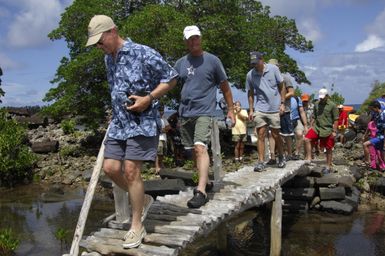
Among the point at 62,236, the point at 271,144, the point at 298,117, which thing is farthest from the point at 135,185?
the point at 298,117

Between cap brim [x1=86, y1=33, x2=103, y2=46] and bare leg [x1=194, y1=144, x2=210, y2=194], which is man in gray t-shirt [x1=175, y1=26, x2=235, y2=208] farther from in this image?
cap brim [x1=86, y1=33, x2=103, y2=46]

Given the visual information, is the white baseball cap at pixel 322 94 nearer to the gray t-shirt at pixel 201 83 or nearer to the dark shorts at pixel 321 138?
the dark shorts at pixel 321 138

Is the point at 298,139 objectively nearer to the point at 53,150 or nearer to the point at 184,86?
the point at 184,86

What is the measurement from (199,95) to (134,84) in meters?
1.85

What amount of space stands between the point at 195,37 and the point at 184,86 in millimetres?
687

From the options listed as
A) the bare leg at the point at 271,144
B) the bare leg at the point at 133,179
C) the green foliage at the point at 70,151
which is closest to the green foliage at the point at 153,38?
the green foliage at the point at 70,151

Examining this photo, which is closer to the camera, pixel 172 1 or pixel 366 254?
pixel 366 254

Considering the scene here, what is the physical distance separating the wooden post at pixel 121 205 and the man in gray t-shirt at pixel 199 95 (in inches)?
40.9

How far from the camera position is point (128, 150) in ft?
15.6

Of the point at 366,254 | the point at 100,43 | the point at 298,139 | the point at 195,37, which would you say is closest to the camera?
the point at 100,43

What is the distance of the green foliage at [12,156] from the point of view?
1623 cm

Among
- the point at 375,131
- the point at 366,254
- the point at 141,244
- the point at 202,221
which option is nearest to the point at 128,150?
the point at 141,244

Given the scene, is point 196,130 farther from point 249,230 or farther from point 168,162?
point 168,162

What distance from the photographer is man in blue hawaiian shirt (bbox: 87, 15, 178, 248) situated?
4.73m
